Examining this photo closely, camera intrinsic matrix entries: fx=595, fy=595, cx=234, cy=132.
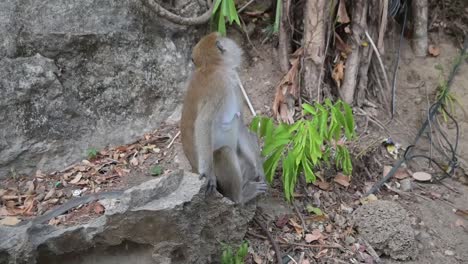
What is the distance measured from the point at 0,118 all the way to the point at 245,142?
6.93 feet

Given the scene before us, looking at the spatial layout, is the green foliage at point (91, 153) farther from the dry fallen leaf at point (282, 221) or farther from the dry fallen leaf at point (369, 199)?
the dry fallen leaf at point (369, 199)

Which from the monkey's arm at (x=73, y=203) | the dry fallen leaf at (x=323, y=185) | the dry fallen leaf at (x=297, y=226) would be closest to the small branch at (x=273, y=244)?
the dry fallen leaf at (x=297, y=226)

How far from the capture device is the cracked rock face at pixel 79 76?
5145 mm

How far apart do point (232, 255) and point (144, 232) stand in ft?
2.25

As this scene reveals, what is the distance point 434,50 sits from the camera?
6148 millimetres

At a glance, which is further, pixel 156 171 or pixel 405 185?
pixel 405 185

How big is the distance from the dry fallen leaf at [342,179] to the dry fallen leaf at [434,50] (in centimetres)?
186

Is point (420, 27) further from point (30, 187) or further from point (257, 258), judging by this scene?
point (30, 187)

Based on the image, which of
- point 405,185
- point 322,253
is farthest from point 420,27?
point 322,253

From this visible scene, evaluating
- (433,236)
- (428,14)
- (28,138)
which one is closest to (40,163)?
(28,138)

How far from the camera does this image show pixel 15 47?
5.19 meters

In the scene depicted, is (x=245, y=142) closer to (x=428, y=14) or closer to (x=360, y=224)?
(x=360, y=224)

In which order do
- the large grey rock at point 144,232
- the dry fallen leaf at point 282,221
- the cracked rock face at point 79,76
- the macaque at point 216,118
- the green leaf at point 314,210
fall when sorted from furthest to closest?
the cracked rock face at point 79,76
the green leaf at point 314,210
the dry fallen leaf at point 282,221
the macaque at point 216,118
the large grey rock at point 144,232

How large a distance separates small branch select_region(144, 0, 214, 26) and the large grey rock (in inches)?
83.5
